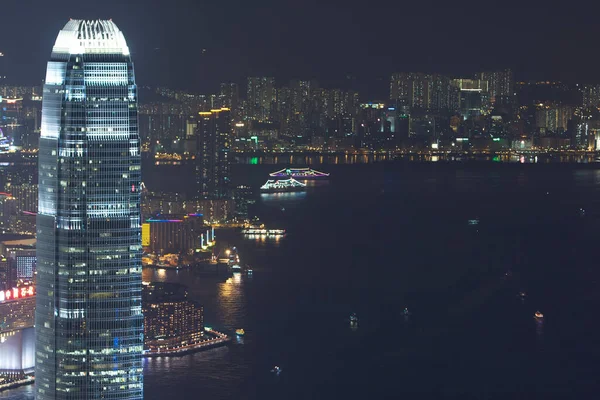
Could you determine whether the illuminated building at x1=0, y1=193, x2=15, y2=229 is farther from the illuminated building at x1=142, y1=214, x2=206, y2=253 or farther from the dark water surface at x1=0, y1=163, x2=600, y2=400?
the dark water surface at x1=0, y1=163, x2=600, y2=400

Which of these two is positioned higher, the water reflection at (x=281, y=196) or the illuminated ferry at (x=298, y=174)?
the illuminated ferry at (x=298, y=174)

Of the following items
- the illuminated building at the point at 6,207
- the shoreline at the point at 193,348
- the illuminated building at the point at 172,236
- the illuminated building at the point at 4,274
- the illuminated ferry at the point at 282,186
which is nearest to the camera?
the shoreline at the point at 193,348

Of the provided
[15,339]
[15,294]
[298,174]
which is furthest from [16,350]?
[298,174]

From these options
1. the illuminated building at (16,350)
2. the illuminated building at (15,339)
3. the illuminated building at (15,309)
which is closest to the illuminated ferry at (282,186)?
the illuminated building at (15,309)

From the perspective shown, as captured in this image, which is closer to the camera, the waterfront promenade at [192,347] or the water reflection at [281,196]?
the waterfront promenade at [192,347]

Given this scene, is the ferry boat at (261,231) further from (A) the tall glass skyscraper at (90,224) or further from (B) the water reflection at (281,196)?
(A) the tall glass skyscraper at (90,224)

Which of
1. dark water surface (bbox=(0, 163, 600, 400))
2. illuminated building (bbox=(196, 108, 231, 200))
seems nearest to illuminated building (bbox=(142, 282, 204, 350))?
dark water surface (bbox=(0, 163, 600, 400))

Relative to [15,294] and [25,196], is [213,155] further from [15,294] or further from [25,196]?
[15,294]
